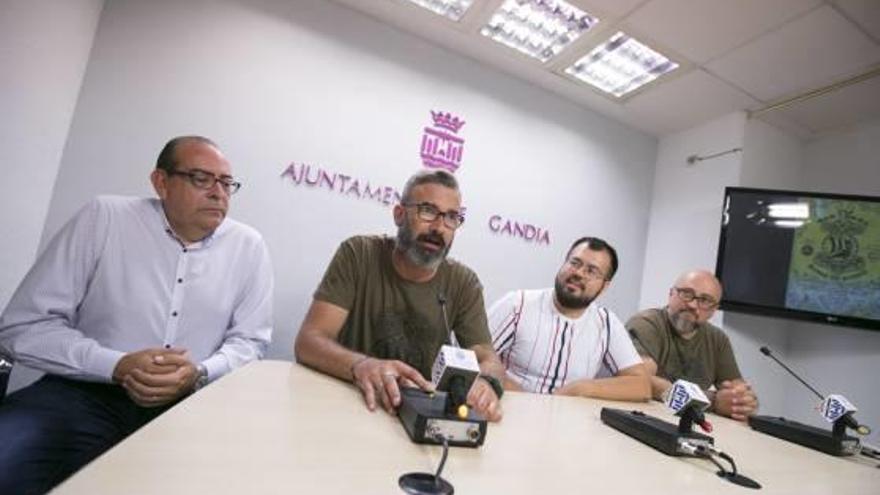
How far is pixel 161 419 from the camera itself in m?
0.69

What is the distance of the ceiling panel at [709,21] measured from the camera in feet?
7.57

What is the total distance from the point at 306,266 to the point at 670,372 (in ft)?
6.59

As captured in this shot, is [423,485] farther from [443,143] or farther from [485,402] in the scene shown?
[443,143]

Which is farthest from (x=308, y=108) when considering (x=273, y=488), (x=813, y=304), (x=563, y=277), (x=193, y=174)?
(x=813, y=304)

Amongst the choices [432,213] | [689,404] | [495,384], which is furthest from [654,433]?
[432,213]

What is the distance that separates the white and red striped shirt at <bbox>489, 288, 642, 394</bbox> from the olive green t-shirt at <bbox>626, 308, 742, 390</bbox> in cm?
28

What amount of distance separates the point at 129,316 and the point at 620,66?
3108 millimetres

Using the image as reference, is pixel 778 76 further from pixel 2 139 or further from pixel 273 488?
pixel 2 139

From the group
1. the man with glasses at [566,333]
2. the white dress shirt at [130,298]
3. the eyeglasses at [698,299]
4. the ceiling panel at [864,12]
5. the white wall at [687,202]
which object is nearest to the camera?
the white dress shirt at [130,298]

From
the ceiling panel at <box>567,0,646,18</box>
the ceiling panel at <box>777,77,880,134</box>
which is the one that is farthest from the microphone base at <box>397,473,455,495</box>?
the ceiling panel at <box>777,77,880,134</box>

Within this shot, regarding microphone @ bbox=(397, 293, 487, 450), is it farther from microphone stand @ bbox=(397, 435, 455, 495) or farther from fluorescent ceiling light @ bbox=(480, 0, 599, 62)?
fluorescent ceiling light @ bbox=(480, 0, 599, 62)

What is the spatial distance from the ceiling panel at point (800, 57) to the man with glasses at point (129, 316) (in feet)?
9.45

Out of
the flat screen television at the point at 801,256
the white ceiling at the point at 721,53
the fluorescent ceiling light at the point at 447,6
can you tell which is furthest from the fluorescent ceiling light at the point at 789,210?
the fluorescent ceiling light at the point at 447,6

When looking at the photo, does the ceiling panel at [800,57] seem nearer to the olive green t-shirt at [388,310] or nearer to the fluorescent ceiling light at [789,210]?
the fluorescent ceiling light at [789,210]
